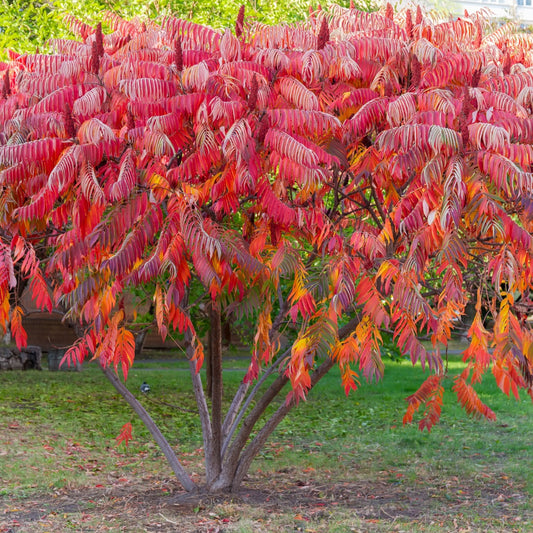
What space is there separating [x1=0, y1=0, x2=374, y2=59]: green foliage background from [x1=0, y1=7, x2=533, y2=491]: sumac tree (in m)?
6.45

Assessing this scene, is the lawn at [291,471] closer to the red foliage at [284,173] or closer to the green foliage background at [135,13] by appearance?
the red foliage at [284,173]

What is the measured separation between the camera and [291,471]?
914cm

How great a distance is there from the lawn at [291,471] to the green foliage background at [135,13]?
6301 mm

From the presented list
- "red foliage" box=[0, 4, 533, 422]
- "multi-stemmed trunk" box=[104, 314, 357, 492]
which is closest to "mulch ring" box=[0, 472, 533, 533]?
"multi-stemmed trunk" box=[104, 314, 357, 492]

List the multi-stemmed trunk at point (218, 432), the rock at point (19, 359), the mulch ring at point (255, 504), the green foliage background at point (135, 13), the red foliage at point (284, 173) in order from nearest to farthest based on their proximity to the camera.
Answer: the red foliage at point (284, 173), the mulch ring at point (255, 504), the multi-stemmed trunk at point (218, 432), the green foliage background at point (135, 13), the rock at point (19, 359)

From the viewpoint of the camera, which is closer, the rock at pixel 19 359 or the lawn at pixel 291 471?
the lawn at pixel 291 471

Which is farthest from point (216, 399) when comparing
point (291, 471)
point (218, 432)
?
point (291, 471)

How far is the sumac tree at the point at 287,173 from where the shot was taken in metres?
4.59

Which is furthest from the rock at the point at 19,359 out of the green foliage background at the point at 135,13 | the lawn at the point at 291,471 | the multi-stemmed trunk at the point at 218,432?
the multi-stemmed trunk at the point at 218,432

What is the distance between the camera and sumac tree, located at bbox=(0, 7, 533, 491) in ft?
15.1

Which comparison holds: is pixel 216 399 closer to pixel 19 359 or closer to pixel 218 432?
pixel 218 432

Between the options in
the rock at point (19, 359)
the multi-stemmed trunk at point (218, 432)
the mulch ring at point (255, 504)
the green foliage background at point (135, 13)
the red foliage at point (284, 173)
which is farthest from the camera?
the rock at point (19, 359)

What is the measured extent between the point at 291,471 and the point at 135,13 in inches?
304

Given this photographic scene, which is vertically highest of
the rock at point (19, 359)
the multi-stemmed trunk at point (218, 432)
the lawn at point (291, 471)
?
the multi-stemmed trunk at point (218, 432)
